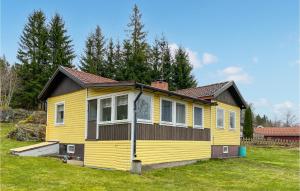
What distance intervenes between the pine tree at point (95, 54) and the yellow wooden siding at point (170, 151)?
26962mm

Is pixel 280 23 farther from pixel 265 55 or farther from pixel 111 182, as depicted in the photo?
pixel 111 182

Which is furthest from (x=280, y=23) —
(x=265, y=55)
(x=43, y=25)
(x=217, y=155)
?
(x=43, y=25)

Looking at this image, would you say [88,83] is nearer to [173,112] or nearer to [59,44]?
[173,112]

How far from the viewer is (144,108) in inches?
499

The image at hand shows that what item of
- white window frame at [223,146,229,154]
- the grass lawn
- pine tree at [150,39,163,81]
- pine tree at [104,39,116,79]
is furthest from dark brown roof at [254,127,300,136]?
the grass lawn

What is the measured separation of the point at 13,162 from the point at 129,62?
2891cm

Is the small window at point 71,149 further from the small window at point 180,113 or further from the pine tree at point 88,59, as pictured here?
the pine tree at point 88,59

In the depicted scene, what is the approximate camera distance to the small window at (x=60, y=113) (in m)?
16.9

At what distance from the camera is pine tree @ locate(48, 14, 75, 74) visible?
124 feet

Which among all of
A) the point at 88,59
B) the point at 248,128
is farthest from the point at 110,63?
the point at 248,128

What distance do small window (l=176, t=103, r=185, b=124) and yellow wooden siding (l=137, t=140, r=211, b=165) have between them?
99cm

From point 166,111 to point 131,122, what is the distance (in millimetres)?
2362

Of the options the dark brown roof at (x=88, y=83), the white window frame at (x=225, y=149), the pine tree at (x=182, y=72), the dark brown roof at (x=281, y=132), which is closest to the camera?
the dark brown roof at (x=88, y=83)

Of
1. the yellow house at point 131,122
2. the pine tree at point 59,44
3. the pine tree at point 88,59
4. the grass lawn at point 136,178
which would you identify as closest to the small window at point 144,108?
the yellow house at point 131,122
